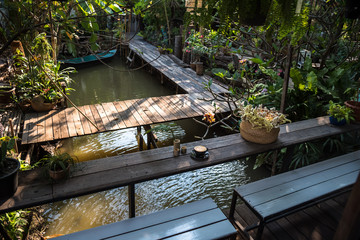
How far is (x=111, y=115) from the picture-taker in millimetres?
4961

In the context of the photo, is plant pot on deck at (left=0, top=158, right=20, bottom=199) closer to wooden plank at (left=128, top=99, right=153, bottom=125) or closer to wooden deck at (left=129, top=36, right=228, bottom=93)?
wooden plank at (left=128, top=99, right=153, bottom=125)

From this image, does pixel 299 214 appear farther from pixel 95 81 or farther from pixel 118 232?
pixel 95 81

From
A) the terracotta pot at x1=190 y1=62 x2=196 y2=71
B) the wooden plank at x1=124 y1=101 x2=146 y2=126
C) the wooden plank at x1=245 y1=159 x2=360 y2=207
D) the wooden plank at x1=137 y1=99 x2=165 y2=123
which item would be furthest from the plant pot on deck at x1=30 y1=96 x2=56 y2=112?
the terracotta pot at x1=190 y1=62 x2=196 y2=71

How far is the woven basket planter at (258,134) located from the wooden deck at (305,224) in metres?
0.77

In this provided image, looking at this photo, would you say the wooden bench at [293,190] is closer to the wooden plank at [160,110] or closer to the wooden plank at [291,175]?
the wooden plank at [291,175]

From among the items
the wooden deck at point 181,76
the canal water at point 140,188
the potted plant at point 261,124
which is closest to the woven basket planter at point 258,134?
the potted plant at point 261,124

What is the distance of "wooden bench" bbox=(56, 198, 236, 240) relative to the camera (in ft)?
5.78

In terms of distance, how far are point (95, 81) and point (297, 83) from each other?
7.65m

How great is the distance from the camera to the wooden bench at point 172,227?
5.78ft

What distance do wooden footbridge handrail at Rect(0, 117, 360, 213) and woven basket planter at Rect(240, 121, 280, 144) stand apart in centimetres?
5

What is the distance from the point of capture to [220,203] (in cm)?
401

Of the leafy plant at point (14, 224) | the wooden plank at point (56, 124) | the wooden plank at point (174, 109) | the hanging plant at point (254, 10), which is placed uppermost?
the hanging plant at point (254, 10)

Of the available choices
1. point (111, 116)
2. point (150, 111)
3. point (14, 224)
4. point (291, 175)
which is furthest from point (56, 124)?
point (291, 175)

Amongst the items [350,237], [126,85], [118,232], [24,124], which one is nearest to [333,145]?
[350,237]
